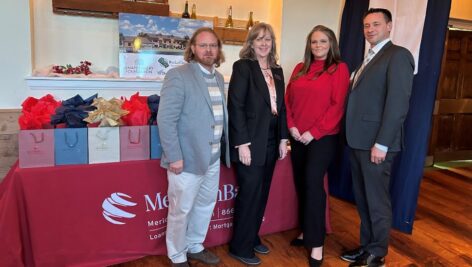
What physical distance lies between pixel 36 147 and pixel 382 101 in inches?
78.6

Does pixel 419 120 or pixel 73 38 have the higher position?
pixel 73 38

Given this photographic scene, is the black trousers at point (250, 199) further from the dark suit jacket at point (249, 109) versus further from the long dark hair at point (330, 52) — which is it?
the long dark hair at point (330, 52)

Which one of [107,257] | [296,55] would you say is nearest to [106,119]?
[107,257]

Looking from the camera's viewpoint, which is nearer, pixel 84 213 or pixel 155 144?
pixel 84 213

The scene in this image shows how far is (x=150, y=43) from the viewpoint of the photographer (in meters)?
3.60

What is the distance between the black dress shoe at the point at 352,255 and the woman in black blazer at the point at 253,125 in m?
0.61

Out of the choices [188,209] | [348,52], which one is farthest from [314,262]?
[348,52]

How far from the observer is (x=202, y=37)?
1957mm

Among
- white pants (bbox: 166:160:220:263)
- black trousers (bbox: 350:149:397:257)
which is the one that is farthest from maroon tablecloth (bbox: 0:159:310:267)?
black trousers (bbox: 350:149:397:257)

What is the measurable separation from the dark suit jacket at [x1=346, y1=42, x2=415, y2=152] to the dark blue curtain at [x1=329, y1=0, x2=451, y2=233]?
0.77m

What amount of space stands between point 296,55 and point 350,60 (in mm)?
666

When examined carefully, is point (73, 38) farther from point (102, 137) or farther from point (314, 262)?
point (314, 262)

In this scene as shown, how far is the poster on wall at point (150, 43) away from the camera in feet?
11.6

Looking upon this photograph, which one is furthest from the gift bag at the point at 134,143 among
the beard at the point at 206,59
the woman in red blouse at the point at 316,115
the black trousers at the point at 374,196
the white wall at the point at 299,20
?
the white wall at the point at 299,20
